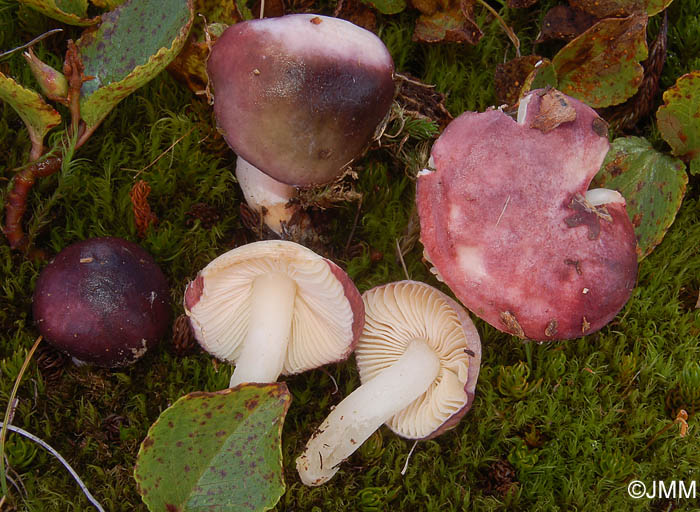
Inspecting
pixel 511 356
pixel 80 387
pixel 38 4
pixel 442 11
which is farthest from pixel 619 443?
pixel 38 4

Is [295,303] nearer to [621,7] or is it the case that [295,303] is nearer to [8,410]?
[8,410]

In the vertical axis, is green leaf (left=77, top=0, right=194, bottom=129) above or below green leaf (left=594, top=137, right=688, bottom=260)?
above

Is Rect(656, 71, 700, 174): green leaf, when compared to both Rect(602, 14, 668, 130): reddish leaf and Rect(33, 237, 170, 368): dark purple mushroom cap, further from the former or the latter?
Rect(33, 237, 170, 368): dark purple mushroom cap

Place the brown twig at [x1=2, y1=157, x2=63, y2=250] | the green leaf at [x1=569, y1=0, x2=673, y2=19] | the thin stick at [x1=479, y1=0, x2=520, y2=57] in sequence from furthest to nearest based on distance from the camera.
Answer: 1. the thin stick at [x1=479, y1=0, x2=520, y2=57]
2. the green leaf at [x1=569, y1=0, x2=673, y2=19]
3. the brown twig at [x1=2, y1=157, x2=63, y2=250]

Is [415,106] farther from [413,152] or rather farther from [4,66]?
[4,66]

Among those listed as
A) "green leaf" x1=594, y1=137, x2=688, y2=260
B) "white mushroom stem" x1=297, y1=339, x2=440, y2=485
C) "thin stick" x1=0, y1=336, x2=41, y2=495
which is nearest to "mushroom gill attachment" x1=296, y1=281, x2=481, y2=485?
"white mushroom stem" x1=297, y1=339, x2=440, y2=485

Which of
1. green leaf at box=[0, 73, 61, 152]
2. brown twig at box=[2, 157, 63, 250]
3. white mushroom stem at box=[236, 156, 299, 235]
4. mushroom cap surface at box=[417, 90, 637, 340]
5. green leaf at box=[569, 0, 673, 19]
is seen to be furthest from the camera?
green leaf at box=[569, 0, 673, 19]

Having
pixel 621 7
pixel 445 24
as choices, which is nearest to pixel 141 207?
pixel 445 24

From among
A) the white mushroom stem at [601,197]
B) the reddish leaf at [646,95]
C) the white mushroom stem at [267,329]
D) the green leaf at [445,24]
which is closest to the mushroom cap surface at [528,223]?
the white mushroom stem at [601,197]

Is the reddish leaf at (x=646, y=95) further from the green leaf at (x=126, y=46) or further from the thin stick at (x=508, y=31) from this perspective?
the green leaf at (x=126, y=46)
